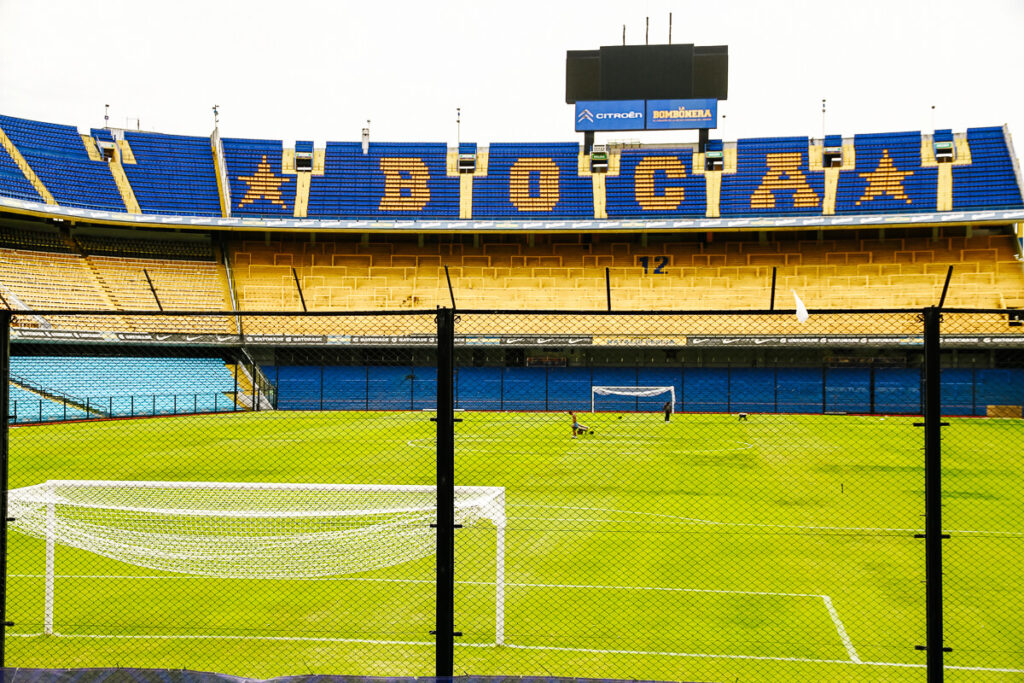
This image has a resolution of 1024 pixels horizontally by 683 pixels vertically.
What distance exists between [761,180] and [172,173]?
36150 mm

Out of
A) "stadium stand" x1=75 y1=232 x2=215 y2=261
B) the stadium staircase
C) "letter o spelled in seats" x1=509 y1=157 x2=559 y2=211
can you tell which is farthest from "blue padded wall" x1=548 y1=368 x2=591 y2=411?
the stadium staircase

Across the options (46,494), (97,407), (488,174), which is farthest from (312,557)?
(488,174)

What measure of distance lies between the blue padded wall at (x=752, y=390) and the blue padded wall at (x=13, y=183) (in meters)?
36.9

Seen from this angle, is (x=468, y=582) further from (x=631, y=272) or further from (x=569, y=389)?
(x=631, y=272)

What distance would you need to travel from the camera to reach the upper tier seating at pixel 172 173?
149 ft

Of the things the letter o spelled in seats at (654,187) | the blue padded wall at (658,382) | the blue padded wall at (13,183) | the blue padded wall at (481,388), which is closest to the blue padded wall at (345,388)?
the blue padded wall at (481,388)

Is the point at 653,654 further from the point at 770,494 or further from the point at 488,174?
the point at 488,174

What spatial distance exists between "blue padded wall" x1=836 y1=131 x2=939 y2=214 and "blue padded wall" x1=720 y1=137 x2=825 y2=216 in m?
1.66

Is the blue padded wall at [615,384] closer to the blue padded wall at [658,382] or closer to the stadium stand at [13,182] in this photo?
the blue padded wall at [658,382]

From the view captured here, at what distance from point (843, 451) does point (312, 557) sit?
19.6m

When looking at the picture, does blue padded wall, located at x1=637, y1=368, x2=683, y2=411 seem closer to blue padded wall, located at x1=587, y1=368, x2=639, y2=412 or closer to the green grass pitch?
blue padded wall, located at x1=587, y1=368, x2=639, y2=412

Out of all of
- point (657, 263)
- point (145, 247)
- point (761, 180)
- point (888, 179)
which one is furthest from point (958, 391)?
point (145, 247)

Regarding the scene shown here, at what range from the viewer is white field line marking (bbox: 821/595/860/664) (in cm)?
795

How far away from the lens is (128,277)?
4319 centimetres
